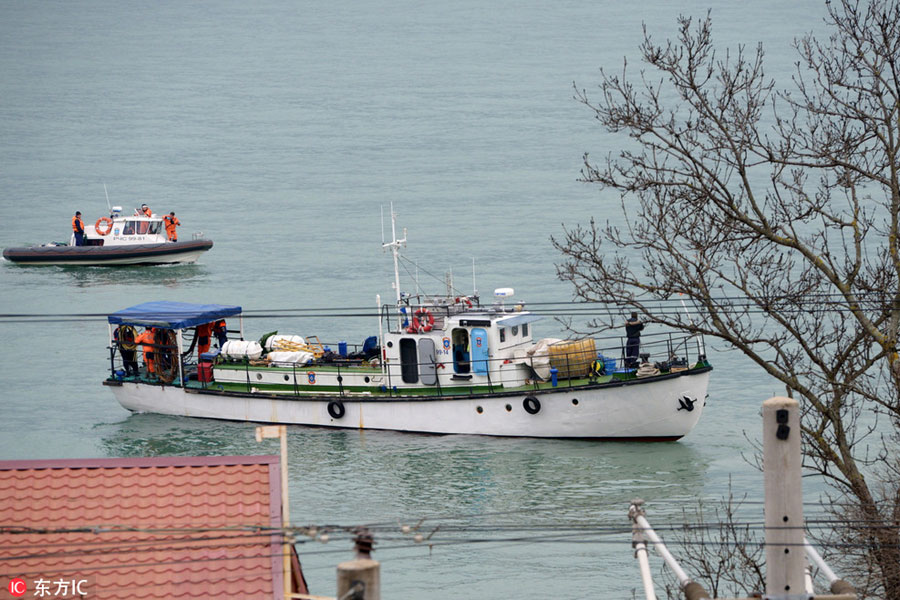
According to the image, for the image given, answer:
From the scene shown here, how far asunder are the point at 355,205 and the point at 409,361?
125 ft

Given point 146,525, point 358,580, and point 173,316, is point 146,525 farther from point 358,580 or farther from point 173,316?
point 173,316

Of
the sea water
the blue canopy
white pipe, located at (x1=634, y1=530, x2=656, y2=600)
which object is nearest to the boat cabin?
the sea water

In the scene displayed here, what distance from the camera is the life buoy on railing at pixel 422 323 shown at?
35812 millimetres

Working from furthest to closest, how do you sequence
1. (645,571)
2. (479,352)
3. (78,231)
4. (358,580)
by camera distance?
1. (78,231)
2. (479,352)
3. (645,571)
4. (358,580)

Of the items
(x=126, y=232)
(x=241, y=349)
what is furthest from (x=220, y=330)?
(x=126, y=232)

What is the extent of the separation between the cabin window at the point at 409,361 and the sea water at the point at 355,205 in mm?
1634

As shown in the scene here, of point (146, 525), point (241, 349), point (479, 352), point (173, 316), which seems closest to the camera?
point (146, 525)

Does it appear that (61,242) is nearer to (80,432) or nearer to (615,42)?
(80,432)

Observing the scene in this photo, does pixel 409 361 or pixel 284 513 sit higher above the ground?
pixel 409 361

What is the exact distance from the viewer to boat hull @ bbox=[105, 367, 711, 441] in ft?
115

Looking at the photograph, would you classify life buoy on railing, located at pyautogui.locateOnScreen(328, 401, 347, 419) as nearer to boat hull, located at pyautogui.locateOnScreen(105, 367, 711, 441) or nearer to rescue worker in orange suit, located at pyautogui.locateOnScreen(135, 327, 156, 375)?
boat hull, located at pyautogui.locateOnScreen(105, 367, 711, 441)

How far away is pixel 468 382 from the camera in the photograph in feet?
119

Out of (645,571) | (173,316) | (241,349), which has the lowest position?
(645,571)

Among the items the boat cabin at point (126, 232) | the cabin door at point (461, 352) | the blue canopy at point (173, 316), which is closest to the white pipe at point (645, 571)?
the cabin door at point (461, 352)
